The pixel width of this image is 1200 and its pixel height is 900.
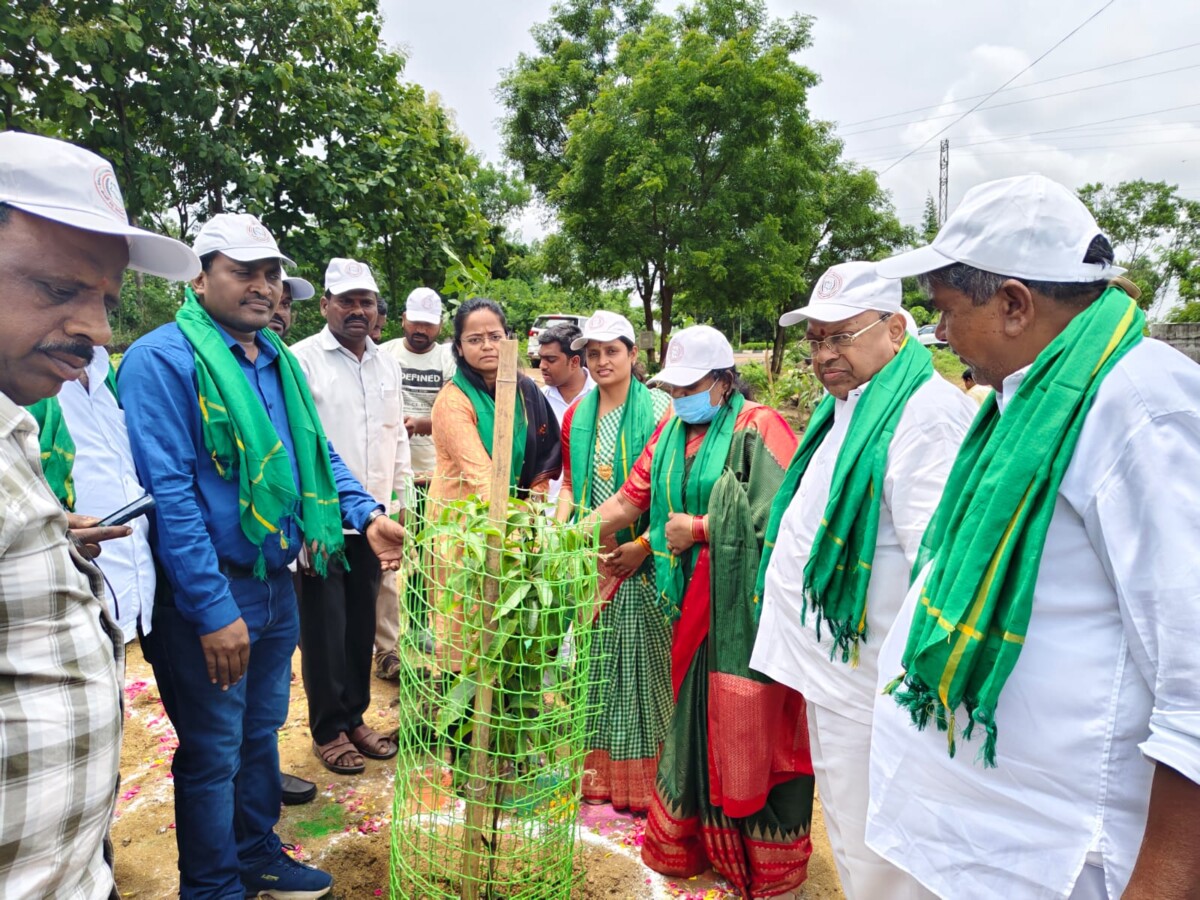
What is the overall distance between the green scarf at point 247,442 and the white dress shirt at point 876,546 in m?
1.64

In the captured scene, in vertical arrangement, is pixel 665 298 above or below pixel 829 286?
above

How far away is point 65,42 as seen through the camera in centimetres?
475

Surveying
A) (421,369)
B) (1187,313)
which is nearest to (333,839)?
(421,369)

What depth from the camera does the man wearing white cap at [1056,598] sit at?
1201 mm

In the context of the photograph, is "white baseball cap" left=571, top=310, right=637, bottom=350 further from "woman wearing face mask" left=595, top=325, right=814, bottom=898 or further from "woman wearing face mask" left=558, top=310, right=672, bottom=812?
"woman wearing face mask" left=595, top=325, right=814, bottom=898

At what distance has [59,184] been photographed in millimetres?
1356

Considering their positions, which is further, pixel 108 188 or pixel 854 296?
pixel 854 296

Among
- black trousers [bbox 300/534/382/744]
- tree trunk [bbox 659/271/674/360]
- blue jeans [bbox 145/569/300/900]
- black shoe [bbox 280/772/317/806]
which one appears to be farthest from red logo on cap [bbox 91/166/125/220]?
tree trunk [bbox 659/271/674/360]

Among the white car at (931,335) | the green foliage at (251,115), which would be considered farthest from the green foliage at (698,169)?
the green foliage at (251,115)

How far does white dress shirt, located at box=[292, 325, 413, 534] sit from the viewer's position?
3971 mm

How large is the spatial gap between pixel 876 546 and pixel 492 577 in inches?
43.5

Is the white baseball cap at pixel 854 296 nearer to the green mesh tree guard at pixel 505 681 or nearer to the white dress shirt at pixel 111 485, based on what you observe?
the green mesh tree guard at pixel 505 681

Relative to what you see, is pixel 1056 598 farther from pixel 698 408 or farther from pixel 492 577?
pixel 698 408

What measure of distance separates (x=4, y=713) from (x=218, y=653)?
120 centimetres
